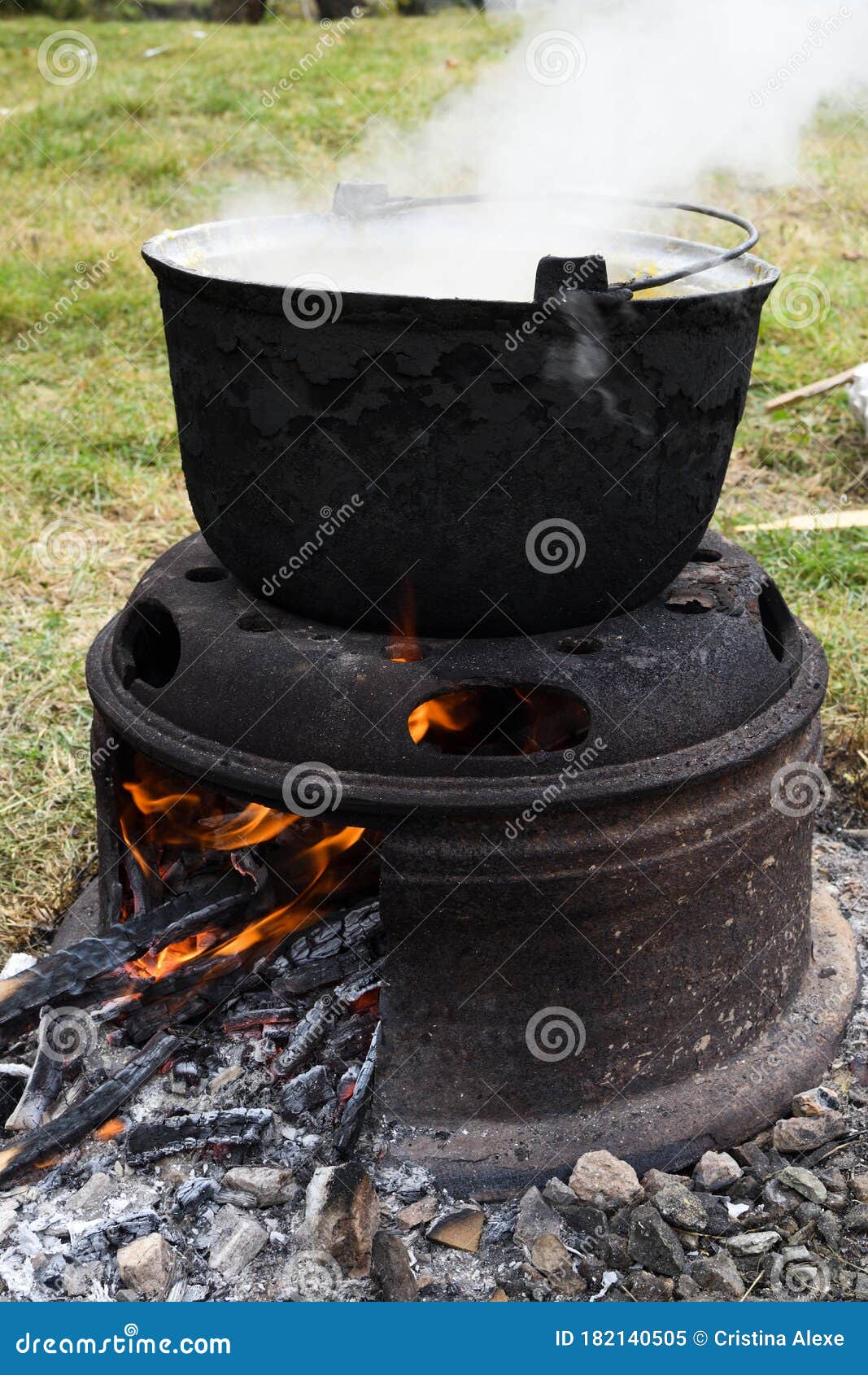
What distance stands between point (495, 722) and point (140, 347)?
14.7 feet

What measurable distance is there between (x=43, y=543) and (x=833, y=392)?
339 cm

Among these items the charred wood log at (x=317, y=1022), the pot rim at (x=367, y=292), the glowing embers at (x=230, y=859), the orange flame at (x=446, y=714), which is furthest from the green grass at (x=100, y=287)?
the pot rim at (x=367, y=292)

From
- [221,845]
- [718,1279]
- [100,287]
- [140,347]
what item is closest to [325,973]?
[221,845]

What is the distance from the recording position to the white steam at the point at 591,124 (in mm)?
2803

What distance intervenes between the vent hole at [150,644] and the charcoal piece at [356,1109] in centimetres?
88

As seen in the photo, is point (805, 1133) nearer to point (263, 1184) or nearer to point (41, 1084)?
point (263, 1184)

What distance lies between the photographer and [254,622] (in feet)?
8.14

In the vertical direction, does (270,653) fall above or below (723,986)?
above

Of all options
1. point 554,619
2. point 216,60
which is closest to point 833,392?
point 554,619

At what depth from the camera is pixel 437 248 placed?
2.85 m

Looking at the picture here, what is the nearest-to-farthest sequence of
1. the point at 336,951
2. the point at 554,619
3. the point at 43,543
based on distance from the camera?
the point at 554,619
the point at 336,951
the point at 43,543

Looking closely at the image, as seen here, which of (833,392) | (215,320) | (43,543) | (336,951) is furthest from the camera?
(833,392)

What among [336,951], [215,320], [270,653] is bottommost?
[336,951]

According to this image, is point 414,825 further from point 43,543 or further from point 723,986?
point 43,543
